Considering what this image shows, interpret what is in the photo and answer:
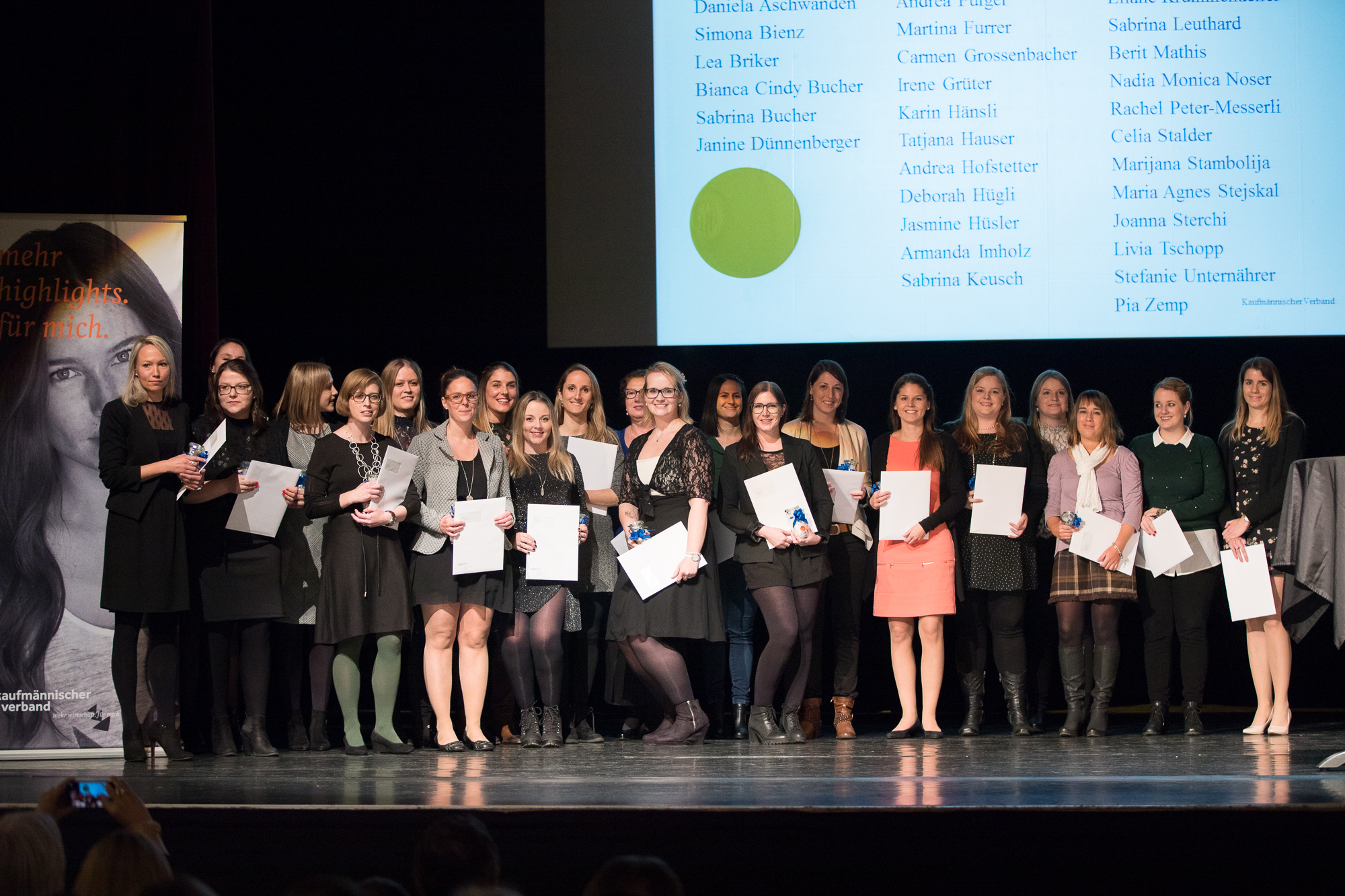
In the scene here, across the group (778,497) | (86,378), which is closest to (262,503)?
(86,378)

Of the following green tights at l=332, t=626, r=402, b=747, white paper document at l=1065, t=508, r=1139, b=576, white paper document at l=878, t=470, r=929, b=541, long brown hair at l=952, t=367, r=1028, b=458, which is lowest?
green tights at l=332, t=626, r=402, b=747

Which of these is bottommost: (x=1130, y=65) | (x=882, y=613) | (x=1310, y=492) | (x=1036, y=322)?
(x=882, y=613)

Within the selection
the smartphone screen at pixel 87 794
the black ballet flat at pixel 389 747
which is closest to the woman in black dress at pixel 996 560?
the black ballet flat at pixel 389 747

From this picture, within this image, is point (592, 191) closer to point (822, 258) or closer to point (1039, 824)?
point (822, 258)

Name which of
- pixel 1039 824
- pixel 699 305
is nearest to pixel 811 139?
pixel 699 305

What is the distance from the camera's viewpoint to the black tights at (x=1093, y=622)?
16.5ft

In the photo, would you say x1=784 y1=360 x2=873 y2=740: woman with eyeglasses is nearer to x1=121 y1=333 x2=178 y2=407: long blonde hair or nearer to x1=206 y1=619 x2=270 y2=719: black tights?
x1=206 y1=619 x2=270 y2=719: black tights

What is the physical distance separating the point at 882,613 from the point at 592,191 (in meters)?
2.41

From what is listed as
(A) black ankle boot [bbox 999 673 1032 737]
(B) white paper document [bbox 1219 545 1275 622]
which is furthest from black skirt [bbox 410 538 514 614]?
(B) white paper document [bbox 1219 545 1275 622]

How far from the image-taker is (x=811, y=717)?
5.04 m

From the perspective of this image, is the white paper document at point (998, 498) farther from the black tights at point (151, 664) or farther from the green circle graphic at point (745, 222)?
the black tights at point (151, 664)

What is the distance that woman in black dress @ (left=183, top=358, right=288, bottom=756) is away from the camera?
461 centimetres

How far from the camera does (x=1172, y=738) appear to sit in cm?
484

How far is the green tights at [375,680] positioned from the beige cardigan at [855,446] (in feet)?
6.06
